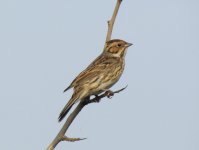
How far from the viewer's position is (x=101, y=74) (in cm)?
823

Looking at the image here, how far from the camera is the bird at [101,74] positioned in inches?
281

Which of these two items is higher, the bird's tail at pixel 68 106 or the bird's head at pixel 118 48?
the bird's head at pixel 118 48

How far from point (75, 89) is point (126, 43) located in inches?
70.0

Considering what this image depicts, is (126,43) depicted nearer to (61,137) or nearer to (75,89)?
(75,89)

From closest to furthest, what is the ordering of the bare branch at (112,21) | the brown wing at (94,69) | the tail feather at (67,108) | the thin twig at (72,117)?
1. the thin twig at (72,117)
2. the bare branch at (112,21)
3. the tail feather at (67,108)
4. the brown wing at (94,69)

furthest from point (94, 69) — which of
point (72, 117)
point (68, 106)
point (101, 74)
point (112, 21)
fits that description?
point (72, 117)

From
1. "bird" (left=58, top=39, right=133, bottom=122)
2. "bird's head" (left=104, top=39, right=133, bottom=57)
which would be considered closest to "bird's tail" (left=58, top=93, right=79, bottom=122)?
"bird" (left=58, top=39, right=133, bottom=122)

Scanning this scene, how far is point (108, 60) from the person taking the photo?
28.7ft

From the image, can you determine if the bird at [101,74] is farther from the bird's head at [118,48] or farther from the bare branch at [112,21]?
the bare branch at [112,21]

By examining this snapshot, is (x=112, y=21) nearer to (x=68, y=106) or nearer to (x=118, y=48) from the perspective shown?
(x=68, y=106)

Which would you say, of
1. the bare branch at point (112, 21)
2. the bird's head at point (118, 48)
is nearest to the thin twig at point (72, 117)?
the bare branch at point (112, 21)

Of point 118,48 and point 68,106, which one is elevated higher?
point 118,48

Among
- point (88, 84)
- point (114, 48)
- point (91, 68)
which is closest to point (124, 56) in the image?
point (114, 48)

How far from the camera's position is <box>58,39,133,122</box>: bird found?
7137 mm
